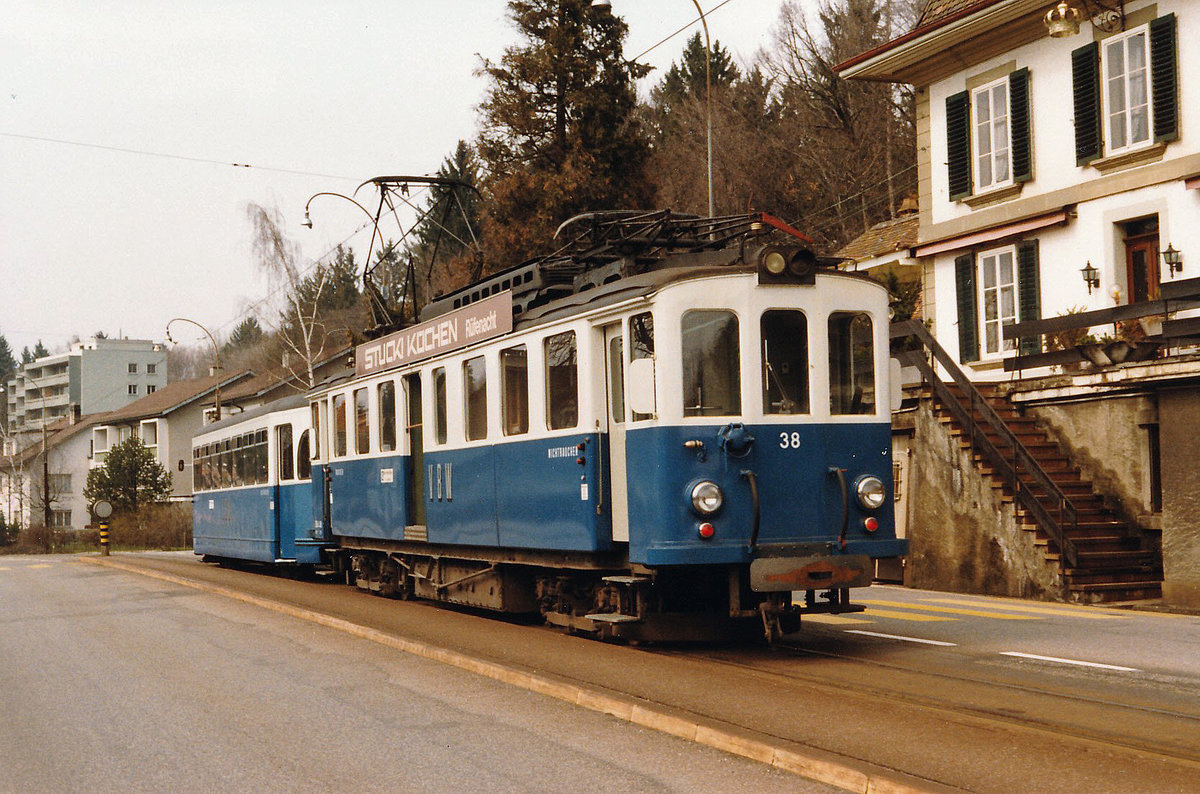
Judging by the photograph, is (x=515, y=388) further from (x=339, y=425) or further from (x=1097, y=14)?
(x=1097, y=14)

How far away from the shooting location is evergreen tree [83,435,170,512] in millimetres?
71688

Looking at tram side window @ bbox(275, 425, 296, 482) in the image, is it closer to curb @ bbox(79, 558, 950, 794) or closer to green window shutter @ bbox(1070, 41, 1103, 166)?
curb @ bbox(79, 558, 950, 794)

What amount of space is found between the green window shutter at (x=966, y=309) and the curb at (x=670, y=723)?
13.8 meters

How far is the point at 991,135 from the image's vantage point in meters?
23.3

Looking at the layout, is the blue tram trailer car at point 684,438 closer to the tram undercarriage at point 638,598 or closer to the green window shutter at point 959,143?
the tram undercarriage at point 638,598

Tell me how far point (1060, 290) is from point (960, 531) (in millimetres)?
4555

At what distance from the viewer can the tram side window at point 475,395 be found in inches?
545

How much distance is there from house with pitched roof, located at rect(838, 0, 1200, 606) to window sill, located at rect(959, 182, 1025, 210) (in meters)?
0.04

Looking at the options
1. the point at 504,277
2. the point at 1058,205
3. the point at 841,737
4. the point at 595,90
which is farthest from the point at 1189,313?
the point at 595,90

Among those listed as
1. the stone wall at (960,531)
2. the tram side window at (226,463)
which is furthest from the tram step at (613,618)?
the tram side window at (226,463)

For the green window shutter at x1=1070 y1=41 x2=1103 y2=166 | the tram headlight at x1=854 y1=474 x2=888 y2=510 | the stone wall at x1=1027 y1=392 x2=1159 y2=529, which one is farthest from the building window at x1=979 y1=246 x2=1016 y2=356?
the tram headlight at x1=854 y1=474 x2=888 y2=510

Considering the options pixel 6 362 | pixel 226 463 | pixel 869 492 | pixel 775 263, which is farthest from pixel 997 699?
pixel 6 362

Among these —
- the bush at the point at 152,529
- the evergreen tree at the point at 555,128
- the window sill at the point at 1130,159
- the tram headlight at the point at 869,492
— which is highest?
the evergreen tree at the point at 555,128

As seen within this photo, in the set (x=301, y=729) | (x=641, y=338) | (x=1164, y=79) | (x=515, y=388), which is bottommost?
(x=301, y=729)
